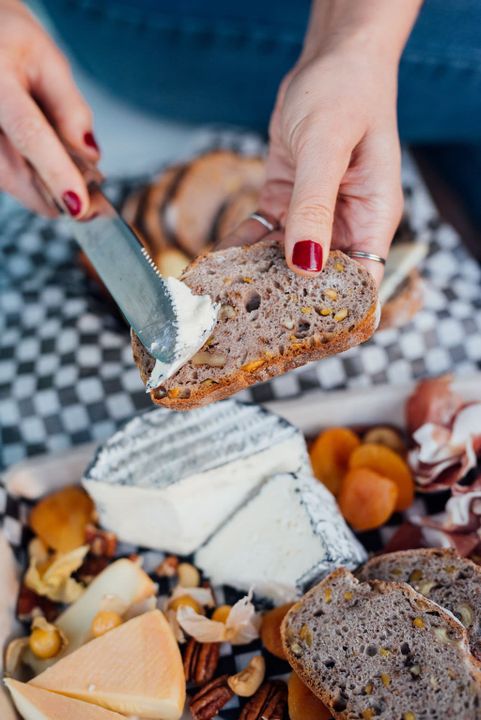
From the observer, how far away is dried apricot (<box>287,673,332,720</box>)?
100cm

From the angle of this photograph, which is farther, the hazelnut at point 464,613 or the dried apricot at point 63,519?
the dried apricot at point 63,519

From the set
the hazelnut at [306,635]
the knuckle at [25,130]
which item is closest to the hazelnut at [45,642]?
the hazelnut at [306,635]

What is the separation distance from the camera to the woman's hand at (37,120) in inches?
49.5

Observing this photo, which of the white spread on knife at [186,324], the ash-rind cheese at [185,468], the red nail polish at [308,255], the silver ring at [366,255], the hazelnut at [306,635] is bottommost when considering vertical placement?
the hazelnut at [306,635]

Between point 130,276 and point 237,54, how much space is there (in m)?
1.07

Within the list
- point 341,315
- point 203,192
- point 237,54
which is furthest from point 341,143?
point 237,54

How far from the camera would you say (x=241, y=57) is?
189cm

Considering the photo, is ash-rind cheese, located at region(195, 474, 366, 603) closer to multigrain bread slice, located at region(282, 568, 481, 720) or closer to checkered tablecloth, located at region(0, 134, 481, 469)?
multigrain bread slice, located at region(282, 568, 481, 720)

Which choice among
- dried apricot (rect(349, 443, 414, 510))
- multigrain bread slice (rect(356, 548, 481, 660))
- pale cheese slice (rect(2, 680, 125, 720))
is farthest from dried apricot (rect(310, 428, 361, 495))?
pale cheese slice (rect(2, 680, 125, 720))

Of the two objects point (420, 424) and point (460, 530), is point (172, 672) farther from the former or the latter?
point (420, 424)

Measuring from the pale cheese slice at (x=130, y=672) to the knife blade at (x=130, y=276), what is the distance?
43cm

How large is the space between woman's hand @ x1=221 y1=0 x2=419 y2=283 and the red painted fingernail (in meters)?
0.29

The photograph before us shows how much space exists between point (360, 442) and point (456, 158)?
4.03 ft

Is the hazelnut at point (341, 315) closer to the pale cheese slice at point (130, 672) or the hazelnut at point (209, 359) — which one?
the hazelnut at point (209, 359)
